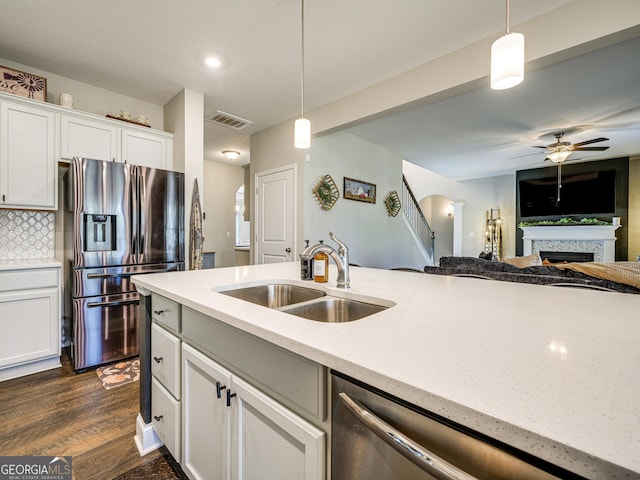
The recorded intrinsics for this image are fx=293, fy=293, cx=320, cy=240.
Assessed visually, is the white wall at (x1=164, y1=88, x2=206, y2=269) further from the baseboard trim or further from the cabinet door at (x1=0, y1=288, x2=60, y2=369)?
the baseboard trim

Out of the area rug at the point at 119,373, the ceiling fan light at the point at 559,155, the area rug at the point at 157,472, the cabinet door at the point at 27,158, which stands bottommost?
the area rug at the point at 157,472

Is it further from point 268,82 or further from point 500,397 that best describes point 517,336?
point 268,82

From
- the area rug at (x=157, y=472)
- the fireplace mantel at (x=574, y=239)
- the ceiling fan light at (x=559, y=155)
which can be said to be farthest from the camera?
the fireplace mantel at (x=574, y=239)

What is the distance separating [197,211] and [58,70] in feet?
6.03

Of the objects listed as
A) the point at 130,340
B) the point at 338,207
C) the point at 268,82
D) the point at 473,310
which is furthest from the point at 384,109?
the point at 130,340

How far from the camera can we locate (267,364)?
0.86 metres

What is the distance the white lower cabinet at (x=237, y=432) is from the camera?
75cm

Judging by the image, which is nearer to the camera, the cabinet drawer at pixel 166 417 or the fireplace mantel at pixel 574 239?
the cabinet drawer at pixel 166 417

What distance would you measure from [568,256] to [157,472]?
8.14 m

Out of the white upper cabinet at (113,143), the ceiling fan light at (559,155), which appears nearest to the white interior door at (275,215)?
the white upper cabinet at (113,143)

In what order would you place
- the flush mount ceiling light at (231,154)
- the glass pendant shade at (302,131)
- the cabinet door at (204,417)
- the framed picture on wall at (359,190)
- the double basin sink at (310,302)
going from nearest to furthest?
the cabinet door at (204,417) → the double basin sink at (310,302) → the glass pendant shade at (302,131) → the framed picture on wall at (359,190) → the flush mount ceiling light at (231,154)

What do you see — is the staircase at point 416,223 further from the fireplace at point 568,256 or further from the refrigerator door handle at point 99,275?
the refrigerator door handle at point 99,275

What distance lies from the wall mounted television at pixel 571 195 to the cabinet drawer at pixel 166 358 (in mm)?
8109

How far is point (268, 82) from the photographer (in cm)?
313
